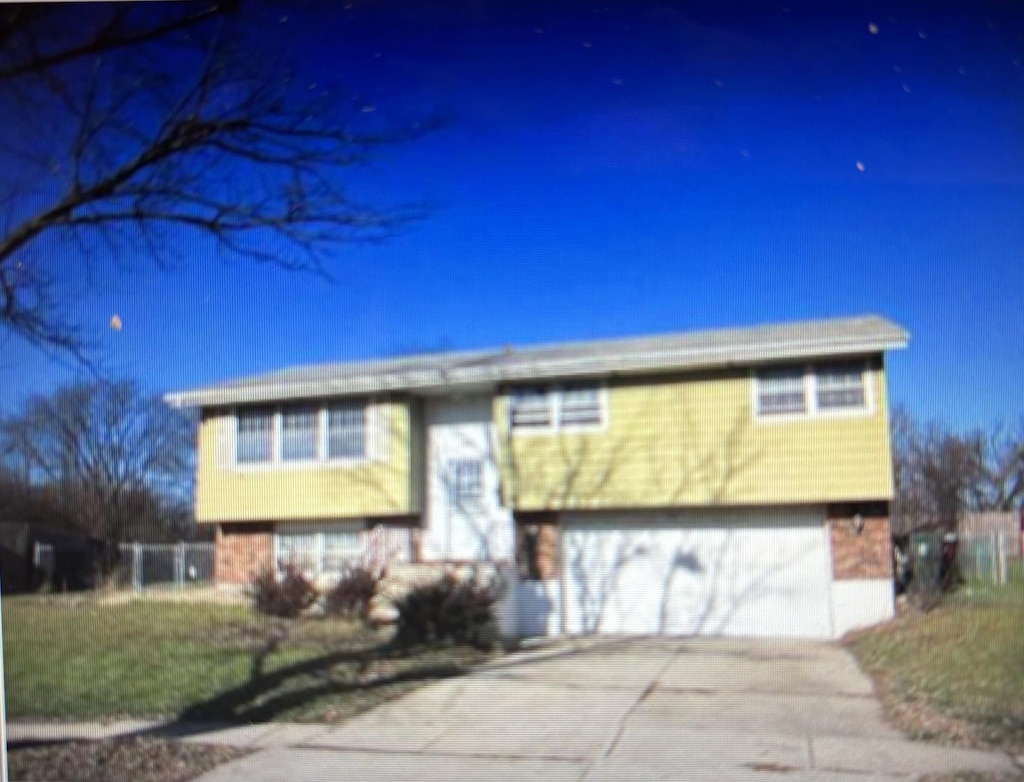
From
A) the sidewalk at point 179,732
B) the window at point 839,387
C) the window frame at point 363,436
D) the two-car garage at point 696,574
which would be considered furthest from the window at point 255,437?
the window at point 839,387

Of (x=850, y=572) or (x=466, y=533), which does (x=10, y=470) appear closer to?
(x=466, y=533)

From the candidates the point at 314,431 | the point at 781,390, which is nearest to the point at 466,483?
the point at 314,431

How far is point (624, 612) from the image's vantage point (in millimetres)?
6527

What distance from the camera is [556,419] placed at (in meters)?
6.48

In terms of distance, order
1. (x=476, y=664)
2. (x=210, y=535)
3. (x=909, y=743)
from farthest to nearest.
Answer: (x=476, y=664)
(x=210, y=535)
(x=909, y=743)

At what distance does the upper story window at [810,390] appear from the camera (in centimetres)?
550

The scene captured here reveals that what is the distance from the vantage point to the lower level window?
6.15 metres

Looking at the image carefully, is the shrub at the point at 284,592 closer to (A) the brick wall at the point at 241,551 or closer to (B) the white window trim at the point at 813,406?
(A) the brick wall at the point at 241,551

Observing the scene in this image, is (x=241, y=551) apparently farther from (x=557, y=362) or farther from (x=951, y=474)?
(x=951, y=474)

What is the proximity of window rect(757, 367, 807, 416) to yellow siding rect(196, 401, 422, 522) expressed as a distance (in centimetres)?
240

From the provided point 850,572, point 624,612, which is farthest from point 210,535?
point 850,572

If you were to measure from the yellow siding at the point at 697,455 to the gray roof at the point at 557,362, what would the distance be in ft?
1.09

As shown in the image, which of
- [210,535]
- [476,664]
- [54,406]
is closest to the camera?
[54,406]

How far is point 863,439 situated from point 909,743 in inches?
73.1
